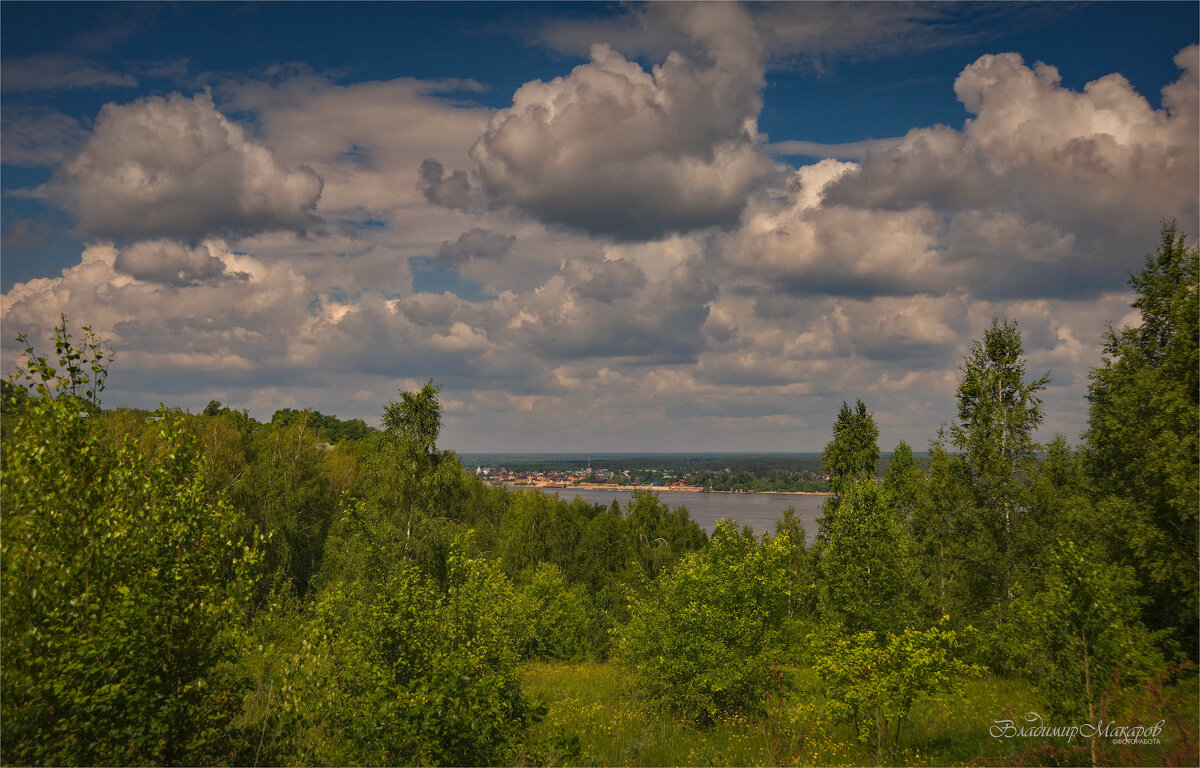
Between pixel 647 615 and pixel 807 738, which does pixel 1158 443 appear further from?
pixel 647 615

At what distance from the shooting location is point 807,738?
14.5 m

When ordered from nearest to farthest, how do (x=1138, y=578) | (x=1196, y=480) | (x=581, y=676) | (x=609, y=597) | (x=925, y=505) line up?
(x=1196, y=480) < (x=1138, y=578) < (x=581, y=676) < (x=925, y=505) < (x=609, y=597)

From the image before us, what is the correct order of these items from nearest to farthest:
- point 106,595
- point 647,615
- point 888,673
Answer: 1. point 106,595
2. point 888,673
3. point 647,615

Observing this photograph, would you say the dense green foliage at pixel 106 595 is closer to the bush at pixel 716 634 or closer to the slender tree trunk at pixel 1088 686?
the bush at pixel 716 634

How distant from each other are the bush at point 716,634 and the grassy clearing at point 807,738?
60 cm

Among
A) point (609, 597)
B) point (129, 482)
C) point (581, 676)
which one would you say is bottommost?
point (609, 597)

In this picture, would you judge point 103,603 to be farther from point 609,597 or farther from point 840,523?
point 609,597

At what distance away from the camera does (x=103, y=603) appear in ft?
20.7

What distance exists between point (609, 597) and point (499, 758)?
44516 mm

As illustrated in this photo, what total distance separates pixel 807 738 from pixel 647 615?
5035 millimetres

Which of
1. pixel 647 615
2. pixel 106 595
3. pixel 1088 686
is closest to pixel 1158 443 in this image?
pixel 1088 686

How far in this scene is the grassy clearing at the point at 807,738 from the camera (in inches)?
463

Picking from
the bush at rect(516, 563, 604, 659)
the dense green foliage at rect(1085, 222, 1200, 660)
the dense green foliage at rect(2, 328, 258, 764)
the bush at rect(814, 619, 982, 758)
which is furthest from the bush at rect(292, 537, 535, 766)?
the bush at rect(516, 563, 604, 659)

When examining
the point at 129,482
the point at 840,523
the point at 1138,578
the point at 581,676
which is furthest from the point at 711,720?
the point at 129,482
